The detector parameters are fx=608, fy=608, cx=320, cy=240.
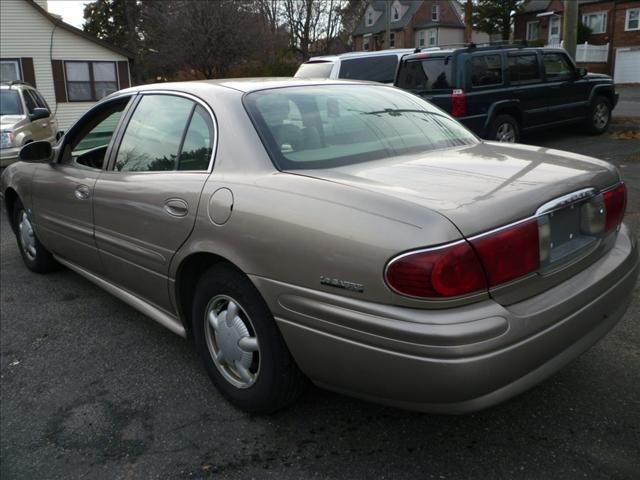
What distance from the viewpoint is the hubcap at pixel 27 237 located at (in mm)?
5199

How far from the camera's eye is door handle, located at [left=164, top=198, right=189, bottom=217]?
2955 millimetres

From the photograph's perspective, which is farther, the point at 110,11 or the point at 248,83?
the point at 110,11

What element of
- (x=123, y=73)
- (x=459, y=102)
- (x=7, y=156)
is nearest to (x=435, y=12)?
(x=123, y=73)

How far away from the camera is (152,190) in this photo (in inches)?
127

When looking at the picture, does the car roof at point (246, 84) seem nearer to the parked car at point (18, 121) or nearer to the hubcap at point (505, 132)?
the hubcap at point (505, 132)

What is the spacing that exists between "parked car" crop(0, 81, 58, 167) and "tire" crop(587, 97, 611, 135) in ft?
32.7

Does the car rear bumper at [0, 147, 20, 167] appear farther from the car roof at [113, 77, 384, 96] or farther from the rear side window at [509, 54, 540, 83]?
the rear side window at [509, 54, 540, 83]

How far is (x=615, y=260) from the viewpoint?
2.78 m

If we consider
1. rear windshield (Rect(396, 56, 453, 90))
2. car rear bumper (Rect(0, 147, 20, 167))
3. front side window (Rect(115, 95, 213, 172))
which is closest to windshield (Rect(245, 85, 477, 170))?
front side window (Rect(115, 95, 213, 172))

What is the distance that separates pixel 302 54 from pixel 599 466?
136 ft

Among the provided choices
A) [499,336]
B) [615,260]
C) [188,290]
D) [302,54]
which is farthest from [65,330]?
[302,54]

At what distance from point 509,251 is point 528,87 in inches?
348

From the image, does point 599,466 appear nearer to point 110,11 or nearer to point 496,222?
point 496,222

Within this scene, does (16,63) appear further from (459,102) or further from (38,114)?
(459,102)
